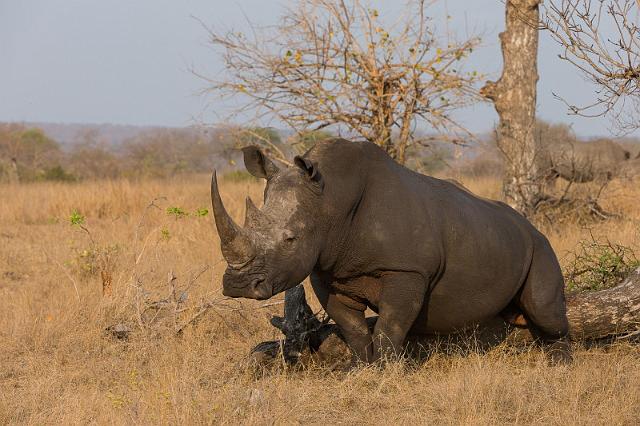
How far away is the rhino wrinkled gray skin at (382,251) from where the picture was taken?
16.8 feet

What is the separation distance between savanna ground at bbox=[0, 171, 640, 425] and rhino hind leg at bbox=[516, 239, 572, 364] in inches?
7.1

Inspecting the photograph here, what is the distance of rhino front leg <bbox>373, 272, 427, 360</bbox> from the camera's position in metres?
5.41

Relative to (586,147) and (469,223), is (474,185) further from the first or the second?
(469,223)

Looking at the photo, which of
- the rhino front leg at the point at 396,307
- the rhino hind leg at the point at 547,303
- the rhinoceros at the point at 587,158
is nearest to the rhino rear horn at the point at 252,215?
the rhino front leg at the point at 396,307

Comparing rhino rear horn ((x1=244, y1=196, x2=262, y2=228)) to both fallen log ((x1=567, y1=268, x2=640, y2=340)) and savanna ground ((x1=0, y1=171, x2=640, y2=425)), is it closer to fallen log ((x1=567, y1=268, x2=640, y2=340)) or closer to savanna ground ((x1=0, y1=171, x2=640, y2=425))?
savanna ground ((x1=0, y1=171, x2=640, y2=425))

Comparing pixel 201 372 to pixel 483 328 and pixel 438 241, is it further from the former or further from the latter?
pixel 483 328

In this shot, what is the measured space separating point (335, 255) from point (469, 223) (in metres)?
1.03

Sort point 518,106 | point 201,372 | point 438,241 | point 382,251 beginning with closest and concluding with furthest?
point 382,251 → point 438,241 → point 201,372 → point 518,106

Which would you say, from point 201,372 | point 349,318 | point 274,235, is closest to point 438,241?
point 349,318

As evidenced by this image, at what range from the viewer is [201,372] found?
596cm

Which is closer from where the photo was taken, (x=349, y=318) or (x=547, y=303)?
(x=349, y=318)

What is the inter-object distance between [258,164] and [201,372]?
154cm

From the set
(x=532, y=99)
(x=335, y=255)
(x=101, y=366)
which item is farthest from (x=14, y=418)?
(x=532, y=99)

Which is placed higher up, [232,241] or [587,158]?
[587,158]
